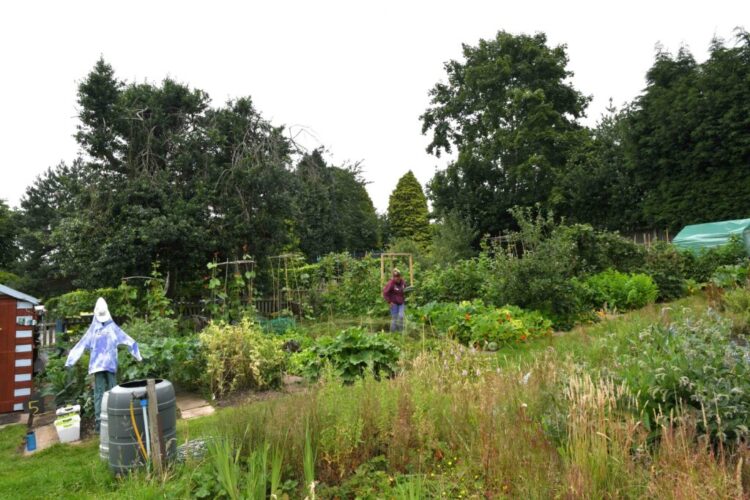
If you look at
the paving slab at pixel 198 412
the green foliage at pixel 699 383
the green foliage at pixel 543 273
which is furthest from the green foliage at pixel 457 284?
the green foliage at pixel 699 383

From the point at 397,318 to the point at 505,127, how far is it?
52.5 feet

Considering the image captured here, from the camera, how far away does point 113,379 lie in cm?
477

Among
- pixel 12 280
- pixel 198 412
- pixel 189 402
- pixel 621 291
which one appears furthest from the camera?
pixel 12 280

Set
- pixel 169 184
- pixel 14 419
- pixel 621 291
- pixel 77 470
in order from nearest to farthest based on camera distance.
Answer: pixel 77 470 → pixel 14 419 → pixel 621 291 → pixel 169 184

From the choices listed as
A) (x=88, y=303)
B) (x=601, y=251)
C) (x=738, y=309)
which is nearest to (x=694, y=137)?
(x=601, y=251)

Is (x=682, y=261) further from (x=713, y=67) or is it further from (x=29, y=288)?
(x=29, y=288)

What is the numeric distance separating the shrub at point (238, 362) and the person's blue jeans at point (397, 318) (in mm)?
3088

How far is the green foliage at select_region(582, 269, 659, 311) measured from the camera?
8988 mm

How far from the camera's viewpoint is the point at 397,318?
8766 millimetres

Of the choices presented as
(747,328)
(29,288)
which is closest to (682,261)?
(747,328)

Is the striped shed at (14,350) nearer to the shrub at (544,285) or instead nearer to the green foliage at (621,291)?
the shrub at (544,285)

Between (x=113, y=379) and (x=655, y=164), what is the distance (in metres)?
20.3

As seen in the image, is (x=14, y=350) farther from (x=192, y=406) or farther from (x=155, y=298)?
(x=155, y=298)

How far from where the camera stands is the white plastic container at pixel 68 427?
4.44 metres
